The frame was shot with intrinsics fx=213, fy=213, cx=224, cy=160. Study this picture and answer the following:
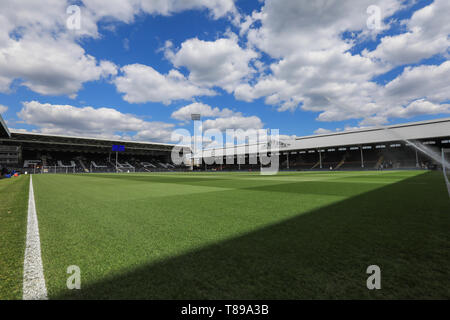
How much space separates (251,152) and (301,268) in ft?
202

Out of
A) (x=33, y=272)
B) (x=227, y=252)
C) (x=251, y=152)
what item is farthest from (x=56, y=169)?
(x=227, y=252)

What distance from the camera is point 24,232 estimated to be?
3.81 metres

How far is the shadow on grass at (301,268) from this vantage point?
187 centimetres

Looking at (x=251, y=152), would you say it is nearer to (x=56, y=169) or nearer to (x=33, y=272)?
(x=56, y=169)

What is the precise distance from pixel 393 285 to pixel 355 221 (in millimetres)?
2484

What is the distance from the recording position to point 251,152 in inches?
2489

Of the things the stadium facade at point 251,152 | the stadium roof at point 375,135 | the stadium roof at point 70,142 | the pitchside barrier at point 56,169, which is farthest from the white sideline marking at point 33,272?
the pitchside barrier at point 56,169

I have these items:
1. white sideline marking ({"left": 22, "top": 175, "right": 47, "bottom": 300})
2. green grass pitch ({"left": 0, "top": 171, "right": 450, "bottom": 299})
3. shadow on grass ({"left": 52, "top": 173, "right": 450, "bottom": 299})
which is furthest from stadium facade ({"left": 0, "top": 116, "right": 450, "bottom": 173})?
shadow on grass ({"left": 52, "top": 173, "right": 450, "bottom": 299})

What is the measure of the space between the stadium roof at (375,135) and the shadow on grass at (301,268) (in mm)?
45993

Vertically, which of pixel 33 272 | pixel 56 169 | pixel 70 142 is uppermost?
pixel 70 142

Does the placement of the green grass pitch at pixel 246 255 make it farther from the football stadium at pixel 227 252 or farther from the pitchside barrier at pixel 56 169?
the pitchside barrier at pixel 56 169
